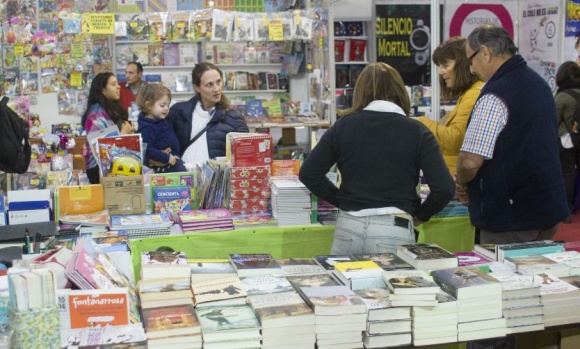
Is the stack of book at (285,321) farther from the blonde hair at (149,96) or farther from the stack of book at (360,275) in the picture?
the blonde hair at (149,96)

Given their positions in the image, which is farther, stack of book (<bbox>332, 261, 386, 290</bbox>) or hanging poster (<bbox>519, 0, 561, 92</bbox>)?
hanging poster (<bbox>519, 0, 561, 92</bbox>)

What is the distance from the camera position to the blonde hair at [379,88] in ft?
10.9

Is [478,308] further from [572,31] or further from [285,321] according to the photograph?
[572,31]

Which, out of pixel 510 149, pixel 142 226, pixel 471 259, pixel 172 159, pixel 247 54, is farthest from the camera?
pixel 247 54

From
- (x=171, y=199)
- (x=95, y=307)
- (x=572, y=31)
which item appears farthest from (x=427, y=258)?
(x=572, y=31)

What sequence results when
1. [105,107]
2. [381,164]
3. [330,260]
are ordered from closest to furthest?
1. [330,260]
2. [381,164]
3. [105,107]

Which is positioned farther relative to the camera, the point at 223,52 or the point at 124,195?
the point at 223,52

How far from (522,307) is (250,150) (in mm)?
1958

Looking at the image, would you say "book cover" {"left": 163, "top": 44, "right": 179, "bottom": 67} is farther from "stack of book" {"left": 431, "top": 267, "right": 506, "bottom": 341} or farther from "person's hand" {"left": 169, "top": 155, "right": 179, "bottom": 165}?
"stack of book" {"left": 431, "top": 267, "right": 506, "bottom": 341}

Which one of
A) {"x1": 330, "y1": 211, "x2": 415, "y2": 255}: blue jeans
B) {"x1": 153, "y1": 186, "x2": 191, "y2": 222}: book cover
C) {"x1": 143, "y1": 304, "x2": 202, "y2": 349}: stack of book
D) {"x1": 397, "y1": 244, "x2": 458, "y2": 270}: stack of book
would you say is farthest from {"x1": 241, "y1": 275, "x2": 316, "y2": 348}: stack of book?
{"x1": 153, "y1": 186, "x2": 191, "y2": 222}: book cover

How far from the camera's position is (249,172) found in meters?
4.08

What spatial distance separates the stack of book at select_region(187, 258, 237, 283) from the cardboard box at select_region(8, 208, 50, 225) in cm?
125

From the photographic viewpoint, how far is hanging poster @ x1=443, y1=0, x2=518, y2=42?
23.7ft

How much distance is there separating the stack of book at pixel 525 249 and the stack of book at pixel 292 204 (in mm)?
1174
